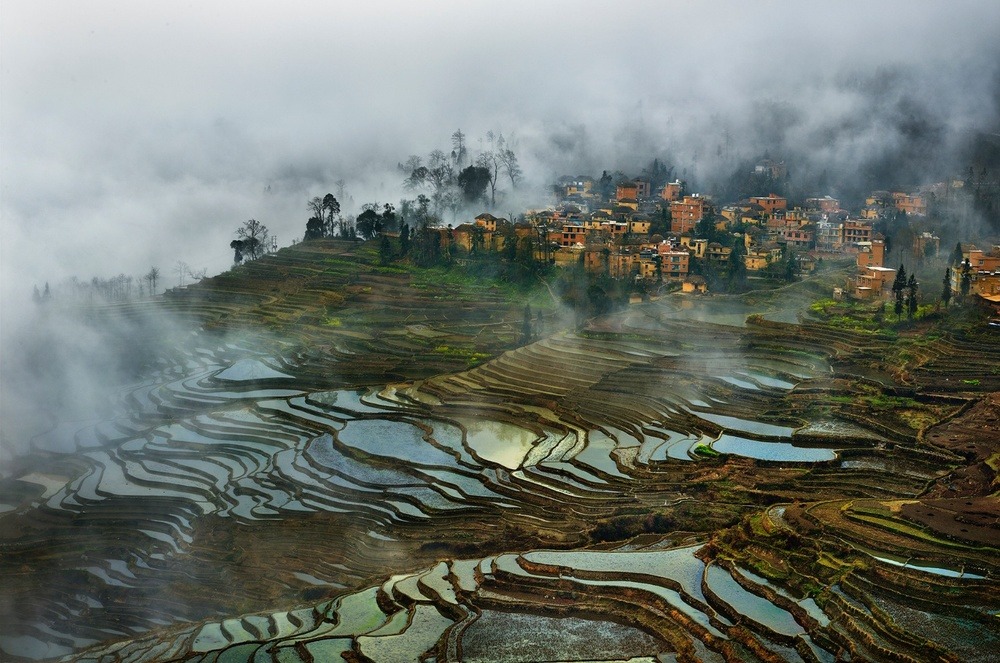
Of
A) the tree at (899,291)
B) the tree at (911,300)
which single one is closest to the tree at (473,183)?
the tree at (899,291)

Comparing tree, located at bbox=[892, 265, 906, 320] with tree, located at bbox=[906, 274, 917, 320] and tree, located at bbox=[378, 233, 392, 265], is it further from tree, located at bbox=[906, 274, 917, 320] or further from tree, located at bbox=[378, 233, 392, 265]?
tree, located at bbox=[378, 233, 392, 265]

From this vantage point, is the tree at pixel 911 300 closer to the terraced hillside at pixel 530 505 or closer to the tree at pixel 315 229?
the terraced hillside at pixel 530 505

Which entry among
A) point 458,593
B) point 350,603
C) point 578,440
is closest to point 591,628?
point 458,593

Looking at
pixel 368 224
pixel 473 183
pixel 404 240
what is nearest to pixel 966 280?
pixel 404 240

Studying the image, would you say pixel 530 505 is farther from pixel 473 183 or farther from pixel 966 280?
pixel 473 183

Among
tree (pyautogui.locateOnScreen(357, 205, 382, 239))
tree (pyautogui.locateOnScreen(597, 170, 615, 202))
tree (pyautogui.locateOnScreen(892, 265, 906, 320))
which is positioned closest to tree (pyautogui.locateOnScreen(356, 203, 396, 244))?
tree (pyautogui.locateOnScreen(357, 205, 382, 239))

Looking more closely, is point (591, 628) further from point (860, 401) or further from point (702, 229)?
point (702, 229)
